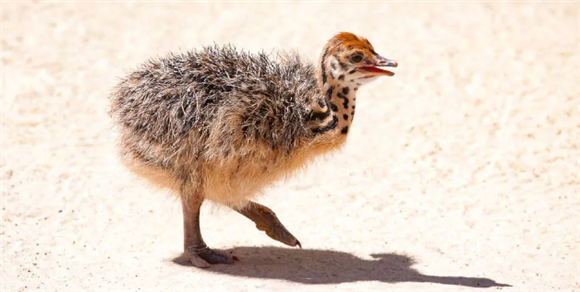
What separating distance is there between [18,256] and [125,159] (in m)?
1.07

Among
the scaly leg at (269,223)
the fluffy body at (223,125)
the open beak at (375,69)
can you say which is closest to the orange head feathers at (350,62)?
the open beak at (375,69)

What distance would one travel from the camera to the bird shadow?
6.38 m

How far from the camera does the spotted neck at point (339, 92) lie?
6.20m

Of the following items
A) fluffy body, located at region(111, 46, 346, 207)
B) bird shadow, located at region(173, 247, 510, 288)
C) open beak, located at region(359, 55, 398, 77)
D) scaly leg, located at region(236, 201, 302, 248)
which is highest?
open beak, located at region(359, 55, 398, 77)

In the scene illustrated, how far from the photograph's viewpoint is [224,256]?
665 cm

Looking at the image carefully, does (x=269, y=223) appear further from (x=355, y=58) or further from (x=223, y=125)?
(x=355, y=58)

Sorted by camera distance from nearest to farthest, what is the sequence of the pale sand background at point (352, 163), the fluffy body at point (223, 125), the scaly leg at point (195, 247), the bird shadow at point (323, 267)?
the fluffy body at point (223, 125) → the bird shadow at point (323, 267) → the scaly leg at point (195, 247) → the pale sand background at point (352, 163)

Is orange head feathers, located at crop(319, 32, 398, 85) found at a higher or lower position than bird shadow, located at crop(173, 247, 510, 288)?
higher

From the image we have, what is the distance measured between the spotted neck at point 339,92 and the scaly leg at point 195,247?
1146 millimetres

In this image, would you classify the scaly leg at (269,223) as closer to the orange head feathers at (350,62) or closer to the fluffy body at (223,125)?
the fluffy body at (223,125)

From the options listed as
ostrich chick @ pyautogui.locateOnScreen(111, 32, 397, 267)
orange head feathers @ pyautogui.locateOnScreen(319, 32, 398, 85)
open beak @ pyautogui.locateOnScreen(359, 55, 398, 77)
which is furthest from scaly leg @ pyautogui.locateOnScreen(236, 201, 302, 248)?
open beak @ pyautogui.locateOnScreen(359, 55, 398, 77)

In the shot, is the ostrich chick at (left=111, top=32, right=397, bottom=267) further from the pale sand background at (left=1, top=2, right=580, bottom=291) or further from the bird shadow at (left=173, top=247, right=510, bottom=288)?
the pale sand background at (left=1, top=2, right=580, bottom=291)

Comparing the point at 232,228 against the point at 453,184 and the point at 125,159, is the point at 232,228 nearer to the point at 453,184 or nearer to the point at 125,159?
the point at 125,159

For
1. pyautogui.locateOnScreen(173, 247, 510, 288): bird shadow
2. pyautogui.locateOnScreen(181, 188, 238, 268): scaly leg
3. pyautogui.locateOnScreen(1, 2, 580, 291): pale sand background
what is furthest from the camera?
pyautogui.locateOnScreen(1, 2, 580, 291): pale sand background
